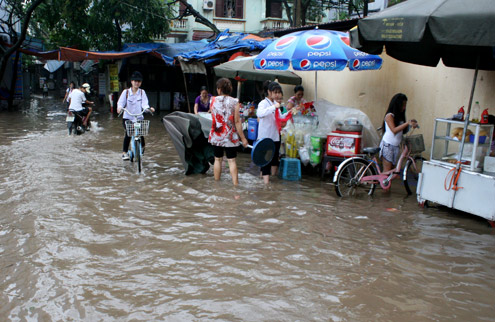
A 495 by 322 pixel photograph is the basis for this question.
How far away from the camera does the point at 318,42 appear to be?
7.88 metres

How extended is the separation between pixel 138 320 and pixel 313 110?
6.05 meters

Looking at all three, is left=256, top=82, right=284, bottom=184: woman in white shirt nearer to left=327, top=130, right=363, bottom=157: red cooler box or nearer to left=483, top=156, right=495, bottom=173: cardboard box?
left=327, top=130, right=363, bottom=157: red cooler box

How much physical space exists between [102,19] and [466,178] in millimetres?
20323

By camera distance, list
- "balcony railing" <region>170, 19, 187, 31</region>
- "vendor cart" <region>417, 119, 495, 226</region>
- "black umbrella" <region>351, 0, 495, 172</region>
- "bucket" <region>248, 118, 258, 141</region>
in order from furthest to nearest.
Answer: "balcony railing" <region>170, 19, 187, 31</region> < "bucket" <region>248, 118, 258, 141</region> < "vendor cart" <region>417, 119, 495, 226</region> < "black umbrella" <region>351, 0, 495, 172</region>

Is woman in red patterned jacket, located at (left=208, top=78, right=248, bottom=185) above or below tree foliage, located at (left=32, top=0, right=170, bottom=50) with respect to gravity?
below

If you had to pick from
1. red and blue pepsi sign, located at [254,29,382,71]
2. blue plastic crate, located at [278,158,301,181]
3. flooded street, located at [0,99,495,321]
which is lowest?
flooded street, located at [0,99,495,321]

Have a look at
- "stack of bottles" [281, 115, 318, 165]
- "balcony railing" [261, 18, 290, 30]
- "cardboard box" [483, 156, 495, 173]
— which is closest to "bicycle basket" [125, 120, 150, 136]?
"stack of bottles" [281, 115, 318, 165]

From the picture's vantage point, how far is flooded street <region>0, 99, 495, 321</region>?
11.7ft

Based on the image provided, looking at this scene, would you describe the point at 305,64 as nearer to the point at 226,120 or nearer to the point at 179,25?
the point at 226,120

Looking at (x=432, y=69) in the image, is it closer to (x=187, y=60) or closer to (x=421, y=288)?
(x=421, y=288)

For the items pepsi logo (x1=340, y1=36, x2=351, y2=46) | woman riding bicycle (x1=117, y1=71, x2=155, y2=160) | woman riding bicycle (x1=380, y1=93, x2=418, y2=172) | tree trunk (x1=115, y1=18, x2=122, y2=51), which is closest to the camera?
woman riding bicycle (x1=380, y1=93, x2=418, y2=172)

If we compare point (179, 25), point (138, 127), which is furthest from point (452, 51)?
point (179, 25)

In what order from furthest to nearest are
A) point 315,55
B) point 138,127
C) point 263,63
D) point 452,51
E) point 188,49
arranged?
point 188,49, point 263,63, point 138,127, point 315,55, point 452,51

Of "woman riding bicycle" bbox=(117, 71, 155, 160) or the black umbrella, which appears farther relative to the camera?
"woman riding bicycle" bbox=(117, 71, 155, 160)
